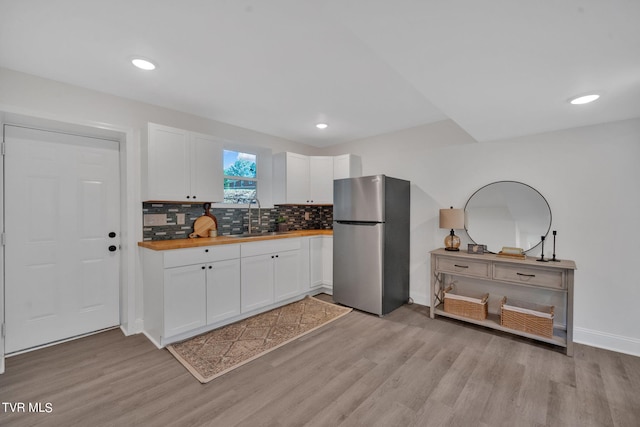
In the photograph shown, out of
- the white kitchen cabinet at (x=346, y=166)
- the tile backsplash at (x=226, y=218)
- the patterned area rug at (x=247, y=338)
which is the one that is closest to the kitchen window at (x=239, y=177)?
the tile backsplash at (x=226, y=218)

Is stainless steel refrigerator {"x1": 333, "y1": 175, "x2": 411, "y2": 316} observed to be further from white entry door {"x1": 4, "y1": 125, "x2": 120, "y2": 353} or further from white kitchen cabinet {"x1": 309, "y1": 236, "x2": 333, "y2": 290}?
white entry door {"x1": 4, "y1": 125, "x2": 120, "y2": 353}

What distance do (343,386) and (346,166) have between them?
287cm

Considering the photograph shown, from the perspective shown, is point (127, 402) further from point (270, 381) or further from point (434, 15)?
point (434, 15)

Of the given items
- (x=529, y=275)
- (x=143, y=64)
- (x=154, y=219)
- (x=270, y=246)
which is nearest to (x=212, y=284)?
(x=270, y=246)

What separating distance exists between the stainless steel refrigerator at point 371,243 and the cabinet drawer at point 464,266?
1.81ft

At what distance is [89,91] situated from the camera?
2527mm

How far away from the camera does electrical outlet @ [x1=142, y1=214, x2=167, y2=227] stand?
9.45 ft

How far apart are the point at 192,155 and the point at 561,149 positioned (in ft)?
12.4

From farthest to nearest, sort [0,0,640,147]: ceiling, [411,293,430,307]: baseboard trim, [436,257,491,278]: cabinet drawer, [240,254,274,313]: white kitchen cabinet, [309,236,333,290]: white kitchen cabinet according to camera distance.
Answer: [309,236,333,290]: white kitchen cabinet
[411,293,430,307]: baseboard trim
[240,254,274,313]: white kitchen cabinet
[436,257,491,278]: cabinet drawer
[0,0,640,147]: ceiling

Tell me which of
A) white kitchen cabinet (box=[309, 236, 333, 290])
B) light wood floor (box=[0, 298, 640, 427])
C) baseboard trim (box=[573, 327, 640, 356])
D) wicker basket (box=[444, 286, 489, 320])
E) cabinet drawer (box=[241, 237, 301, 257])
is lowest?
light wood floor (box=[0, 298, 640, 427])

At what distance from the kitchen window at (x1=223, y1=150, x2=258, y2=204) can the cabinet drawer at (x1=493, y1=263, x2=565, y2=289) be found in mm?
3133

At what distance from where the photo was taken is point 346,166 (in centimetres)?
409

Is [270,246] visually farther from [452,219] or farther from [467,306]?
[467,306]

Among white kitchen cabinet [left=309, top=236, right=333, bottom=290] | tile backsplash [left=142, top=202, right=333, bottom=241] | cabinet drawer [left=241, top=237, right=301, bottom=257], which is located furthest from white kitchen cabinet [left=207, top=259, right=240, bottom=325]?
white kitchen cabinet [left=309, top=236, right=333, bottom=290]
